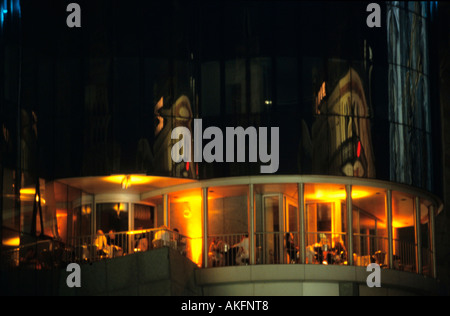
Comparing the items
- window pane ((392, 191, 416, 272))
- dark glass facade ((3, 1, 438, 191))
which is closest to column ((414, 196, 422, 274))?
A: window pane ((392, 191, 416, 272))

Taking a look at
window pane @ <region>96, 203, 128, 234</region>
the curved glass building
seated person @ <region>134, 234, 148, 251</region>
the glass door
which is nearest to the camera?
the curved glass building

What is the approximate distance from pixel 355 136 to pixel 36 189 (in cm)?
1190

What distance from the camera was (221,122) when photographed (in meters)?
48.3

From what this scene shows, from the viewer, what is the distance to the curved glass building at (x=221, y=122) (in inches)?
1890

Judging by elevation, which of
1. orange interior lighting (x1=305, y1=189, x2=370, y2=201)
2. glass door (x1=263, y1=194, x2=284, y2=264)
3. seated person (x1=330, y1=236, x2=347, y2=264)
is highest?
orange interior lighting (x1=305, y1=189, x2=370, y2=201)

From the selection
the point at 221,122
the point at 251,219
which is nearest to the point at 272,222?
the point at 251,219

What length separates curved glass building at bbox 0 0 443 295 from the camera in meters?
48.0

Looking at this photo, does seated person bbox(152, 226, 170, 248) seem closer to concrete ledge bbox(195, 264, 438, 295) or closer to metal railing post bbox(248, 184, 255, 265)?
concrete ledge bbox(195, 264, 438, 295)

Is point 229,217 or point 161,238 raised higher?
point 229,217

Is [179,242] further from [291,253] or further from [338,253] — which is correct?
[338,253]

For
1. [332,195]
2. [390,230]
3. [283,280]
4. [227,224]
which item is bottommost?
[283,280]

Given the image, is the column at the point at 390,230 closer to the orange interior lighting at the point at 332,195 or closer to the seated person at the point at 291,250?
the orange interior lighting at the point at 332,195
